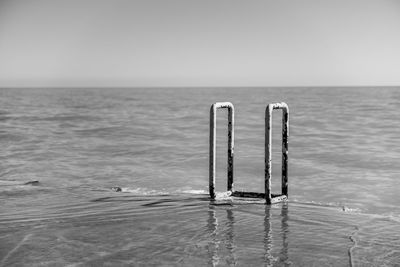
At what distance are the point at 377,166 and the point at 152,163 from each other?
7.93 meters

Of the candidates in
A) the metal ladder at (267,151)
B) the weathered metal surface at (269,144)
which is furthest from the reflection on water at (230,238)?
the metal ladder at (267,151)

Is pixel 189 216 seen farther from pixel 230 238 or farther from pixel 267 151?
pixel 267 151

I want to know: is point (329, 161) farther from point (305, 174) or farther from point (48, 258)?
point (48, 258)

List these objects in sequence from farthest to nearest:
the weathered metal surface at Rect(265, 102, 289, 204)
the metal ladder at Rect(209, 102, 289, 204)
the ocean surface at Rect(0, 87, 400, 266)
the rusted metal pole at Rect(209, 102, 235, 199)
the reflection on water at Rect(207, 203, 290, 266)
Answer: the rusted metal pole at Rect(209, 102, 235, 199)
the metal ladder at Rect(209, 102, 289, 204)
the weathered metal surface at Rect(265, 102, 289, 204)
the ocean surface at Rect(0, 87, 400, 266)
the reflection on water at Rect(207, 203, 290, 266)

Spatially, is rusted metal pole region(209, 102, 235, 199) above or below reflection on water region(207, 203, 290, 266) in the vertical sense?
above

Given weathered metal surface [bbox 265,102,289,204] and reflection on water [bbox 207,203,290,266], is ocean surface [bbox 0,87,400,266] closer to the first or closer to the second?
reflection on water [bbox 207,203,290,266]

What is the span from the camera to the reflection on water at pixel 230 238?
529 cm

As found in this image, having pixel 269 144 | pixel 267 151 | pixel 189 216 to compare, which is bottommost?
pixel 189 216

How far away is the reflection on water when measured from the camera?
5.29 meters

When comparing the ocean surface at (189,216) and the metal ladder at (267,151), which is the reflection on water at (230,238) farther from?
the metal ladder at (267,151)

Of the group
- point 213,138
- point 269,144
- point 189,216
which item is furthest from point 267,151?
point 189,216

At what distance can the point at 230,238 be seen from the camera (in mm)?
6098

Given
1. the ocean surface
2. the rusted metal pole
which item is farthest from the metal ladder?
the ocean surface

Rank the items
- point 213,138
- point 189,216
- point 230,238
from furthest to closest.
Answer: point 213,138
point 189,216
point 230,238
